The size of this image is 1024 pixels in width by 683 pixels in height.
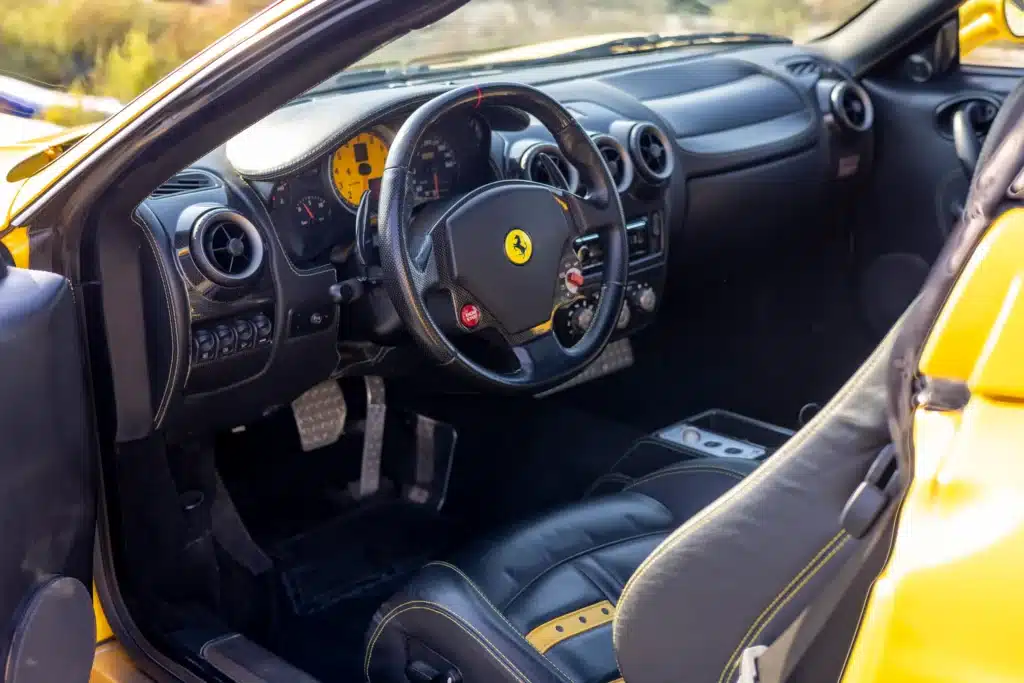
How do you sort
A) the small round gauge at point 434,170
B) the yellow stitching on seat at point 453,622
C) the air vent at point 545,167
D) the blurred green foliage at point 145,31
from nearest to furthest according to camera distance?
A: the yellow stitching on seat at point 453,622 < the blurred green foliage at point 145,31 < the small round gauge at point 434,170 < the air vent at point 545,167

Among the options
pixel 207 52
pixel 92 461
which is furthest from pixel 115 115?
pixel 92 461

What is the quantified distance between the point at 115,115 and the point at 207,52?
182 mm

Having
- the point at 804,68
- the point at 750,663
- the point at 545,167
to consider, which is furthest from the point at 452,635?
the point at 804,68

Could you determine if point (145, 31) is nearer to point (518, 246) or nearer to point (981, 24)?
point (518, 246)

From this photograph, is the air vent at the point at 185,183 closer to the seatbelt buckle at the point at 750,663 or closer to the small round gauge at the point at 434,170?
the small round gauge at the point at 434,170

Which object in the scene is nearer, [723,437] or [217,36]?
[217,36]

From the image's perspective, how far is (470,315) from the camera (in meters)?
2.02

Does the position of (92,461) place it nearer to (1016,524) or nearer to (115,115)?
(115,115)

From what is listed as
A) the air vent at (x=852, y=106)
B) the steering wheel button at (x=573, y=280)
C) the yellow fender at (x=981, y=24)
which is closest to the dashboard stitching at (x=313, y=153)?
the steering wheel button at (x=573, y=280)

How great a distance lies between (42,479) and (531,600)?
764mm

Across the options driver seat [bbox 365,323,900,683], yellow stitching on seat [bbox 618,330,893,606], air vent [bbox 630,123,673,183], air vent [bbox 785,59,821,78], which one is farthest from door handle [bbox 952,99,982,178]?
yellow stitching on seat [bbox 618,330,893,606]

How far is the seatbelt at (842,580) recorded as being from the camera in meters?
1.02

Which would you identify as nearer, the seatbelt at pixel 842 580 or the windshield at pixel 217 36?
the seatbelt at pixel 842 580

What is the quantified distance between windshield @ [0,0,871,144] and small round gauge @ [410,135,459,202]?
195mm
